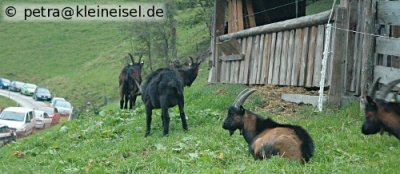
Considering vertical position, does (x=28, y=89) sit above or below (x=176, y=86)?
below

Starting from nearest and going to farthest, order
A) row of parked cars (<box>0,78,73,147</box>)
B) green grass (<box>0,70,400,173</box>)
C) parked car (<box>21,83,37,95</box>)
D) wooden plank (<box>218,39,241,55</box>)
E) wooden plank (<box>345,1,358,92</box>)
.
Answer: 1. green grass (<box>0,70,400,173</box>)
2. wooden plank (<box>345,1,358,92</box>)
3. wooden plank (<box>218,39,241,55</box>)
4. row of parked cars (<box>0,78,73,147</box>)
5. parked car (<box>21,83,37,95</box>)

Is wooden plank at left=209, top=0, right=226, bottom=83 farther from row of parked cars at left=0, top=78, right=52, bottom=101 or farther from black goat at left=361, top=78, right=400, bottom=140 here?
row of parked cars at left=0, top=78, right=52, bottom=101

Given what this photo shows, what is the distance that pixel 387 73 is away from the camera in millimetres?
11188

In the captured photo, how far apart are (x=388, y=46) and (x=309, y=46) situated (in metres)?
3.17

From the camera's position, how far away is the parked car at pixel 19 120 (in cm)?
2680

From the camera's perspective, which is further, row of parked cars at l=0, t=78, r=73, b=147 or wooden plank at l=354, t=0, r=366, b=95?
row of parked cars at l=0, t=78, r=73, b=147

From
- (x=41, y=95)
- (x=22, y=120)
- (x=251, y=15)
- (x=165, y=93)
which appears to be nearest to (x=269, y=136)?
(x=165, y=93)

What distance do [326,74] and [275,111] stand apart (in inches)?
56.2

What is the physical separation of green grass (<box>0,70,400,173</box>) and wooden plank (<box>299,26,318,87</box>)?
1181 millimetres

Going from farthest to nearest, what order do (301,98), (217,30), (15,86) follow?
(15,86) < (217,30) < (301,98)

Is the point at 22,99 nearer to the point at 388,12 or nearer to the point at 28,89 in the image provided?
the point at 28,89

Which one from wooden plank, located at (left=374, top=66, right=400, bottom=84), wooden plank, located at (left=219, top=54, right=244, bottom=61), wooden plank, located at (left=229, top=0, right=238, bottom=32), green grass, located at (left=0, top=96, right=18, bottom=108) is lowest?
green grass, located at (left=0, top=96, right=18, bottom=108)

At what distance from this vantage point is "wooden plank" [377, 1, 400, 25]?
11.1 metres

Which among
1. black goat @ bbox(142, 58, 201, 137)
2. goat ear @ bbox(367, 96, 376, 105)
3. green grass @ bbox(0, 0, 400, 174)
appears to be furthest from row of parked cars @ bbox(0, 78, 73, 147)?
goat ear @ bbox(367, 96, 376, 105)
